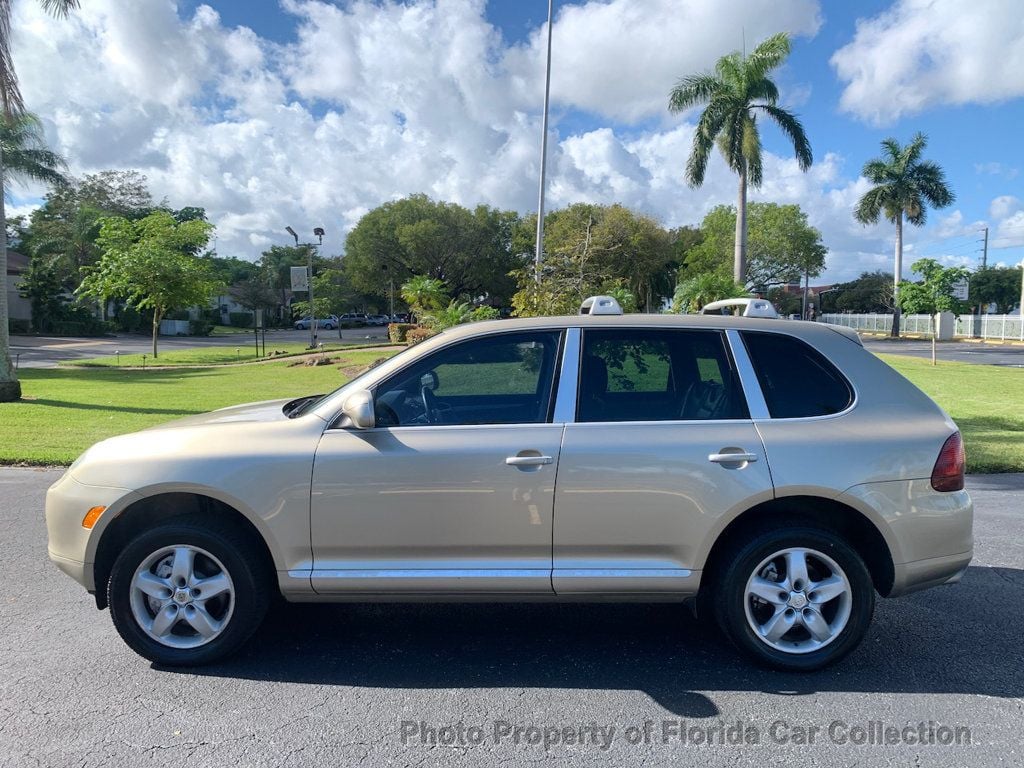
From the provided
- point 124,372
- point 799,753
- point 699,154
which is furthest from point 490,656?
point 699,154

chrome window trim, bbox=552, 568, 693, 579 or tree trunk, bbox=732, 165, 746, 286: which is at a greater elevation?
tree trunk, bbox=732, 165, 746, 286

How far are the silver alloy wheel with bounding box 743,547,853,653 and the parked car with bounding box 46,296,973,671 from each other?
0.01 meters

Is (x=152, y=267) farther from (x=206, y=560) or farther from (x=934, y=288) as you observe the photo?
(x=934, y=288)

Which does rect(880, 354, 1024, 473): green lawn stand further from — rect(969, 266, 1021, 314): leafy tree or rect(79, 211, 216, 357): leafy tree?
rect(969, 266, 1021, 314): leafy tree

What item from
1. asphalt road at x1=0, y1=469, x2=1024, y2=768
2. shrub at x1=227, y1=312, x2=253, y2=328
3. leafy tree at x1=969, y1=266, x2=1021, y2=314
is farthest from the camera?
shrub at x1=227, y1=312, x2=253, y2=328

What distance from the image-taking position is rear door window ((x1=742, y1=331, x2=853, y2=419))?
12.1ft

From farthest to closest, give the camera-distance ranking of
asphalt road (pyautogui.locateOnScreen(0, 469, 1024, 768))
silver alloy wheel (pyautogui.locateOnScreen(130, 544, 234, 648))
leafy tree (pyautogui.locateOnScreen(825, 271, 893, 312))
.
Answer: leafy tree (pyautogui.locateOnScreen(825, 271, 893, 312)) → silver alloy wheel (pyautogui.locateOnScreen(130, 544, 234, 648)) → asphalt road (pyautogui.locateOnScreen(0, 469, 1024, 768))

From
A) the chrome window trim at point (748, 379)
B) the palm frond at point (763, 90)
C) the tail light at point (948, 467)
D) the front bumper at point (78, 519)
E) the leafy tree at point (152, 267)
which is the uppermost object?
the palm frond at point (763, 90)

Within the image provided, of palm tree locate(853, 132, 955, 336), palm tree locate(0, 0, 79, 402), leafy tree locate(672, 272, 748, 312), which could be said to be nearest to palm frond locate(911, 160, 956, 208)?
palm tree locate(853, 132, 955, 336)

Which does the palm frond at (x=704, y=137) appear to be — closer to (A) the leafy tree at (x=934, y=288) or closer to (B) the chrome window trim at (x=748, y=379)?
(A) the leafy tree at (x=934, y=288)

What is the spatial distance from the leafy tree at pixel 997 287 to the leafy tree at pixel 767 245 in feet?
85.6

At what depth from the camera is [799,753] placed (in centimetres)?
292

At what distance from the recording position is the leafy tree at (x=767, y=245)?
54438 mm

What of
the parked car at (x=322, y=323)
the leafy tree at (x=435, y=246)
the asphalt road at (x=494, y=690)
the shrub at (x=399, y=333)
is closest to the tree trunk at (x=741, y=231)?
the shrub at (x=399, y=333)
